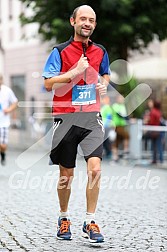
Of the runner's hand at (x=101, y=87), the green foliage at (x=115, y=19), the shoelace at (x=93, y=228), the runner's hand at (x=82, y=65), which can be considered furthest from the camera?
the green foliage at (x=115, y=19)

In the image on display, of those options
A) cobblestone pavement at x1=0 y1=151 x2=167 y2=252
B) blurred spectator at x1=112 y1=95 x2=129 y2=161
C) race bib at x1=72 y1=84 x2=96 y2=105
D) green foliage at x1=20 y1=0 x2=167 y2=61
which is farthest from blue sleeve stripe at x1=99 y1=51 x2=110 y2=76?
green foliage at x1=20 y1=0 x2=167 y2=61

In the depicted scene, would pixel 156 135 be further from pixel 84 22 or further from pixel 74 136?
pixel 84 22

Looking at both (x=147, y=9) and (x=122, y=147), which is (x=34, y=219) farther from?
(x=147, y=9)

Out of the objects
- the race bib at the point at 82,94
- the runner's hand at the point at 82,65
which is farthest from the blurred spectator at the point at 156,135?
the runner's hand at the point at 82,65

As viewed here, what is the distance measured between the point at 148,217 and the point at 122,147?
1167 centimetres

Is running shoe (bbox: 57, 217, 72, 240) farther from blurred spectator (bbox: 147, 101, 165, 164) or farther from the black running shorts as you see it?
blurred spectator (bbox: 147, 101, 165, 164)

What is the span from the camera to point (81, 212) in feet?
28.6

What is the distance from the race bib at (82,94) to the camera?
6.63 m

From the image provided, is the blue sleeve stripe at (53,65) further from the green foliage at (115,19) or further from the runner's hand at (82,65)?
the green foliage at (115,19)

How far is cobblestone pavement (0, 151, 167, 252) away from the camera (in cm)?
647

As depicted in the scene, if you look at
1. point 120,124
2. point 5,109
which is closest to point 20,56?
point 120,124

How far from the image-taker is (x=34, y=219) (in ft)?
26.4

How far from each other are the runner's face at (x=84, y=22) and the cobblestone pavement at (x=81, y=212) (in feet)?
5.55

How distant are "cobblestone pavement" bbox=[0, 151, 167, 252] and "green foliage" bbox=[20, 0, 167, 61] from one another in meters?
9.64
